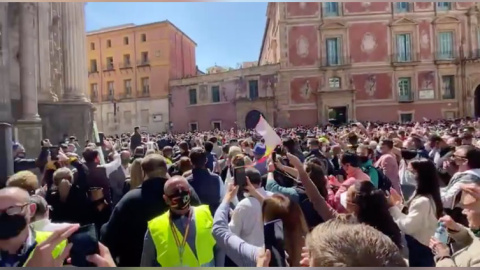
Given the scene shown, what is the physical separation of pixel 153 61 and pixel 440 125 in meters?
3.00

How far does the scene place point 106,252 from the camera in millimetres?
2705

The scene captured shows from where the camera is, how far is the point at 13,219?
2621mm

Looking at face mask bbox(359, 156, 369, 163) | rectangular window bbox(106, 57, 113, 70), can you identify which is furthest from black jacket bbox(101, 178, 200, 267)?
face mask bbox(359, 156, 369, 163)

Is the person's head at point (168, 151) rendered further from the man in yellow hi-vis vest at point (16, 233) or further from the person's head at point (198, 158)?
the man in yellow hi-vis vest at point (16, 233)

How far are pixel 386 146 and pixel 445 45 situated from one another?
1.24 m

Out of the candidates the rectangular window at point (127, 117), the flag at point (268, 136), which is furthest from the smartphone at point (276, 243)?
the rectangular window at point (127, 117)

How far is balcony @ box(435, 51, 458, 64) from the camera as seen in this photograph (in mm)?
4664

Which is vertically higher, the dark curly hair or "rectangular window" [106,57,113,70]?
"rectangular window" [106,57,113,70]

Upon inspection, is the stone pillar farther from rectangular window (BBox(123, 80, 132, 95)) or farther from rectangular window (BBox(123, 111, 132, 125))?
rectangular window (BBox(123, 111, 132, 125))

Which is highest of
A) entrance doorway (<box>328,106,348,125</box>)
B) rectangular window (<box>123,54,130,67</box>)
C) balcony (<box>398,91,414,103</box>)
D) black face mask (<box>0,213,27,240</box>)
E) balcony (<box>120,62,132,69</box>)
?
rectangular window (<box>123,54,130,67</box>)

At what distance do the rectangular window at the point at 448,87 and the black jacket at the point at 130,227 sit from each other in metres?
3.15

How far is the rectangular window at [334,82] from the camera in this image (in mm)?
4574

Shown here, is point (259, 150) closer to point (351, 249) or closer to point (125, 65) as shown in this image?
point (125, 65)

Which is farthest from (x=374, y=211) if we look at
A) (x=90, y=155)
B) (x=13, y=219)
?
(x=90, y=155)
